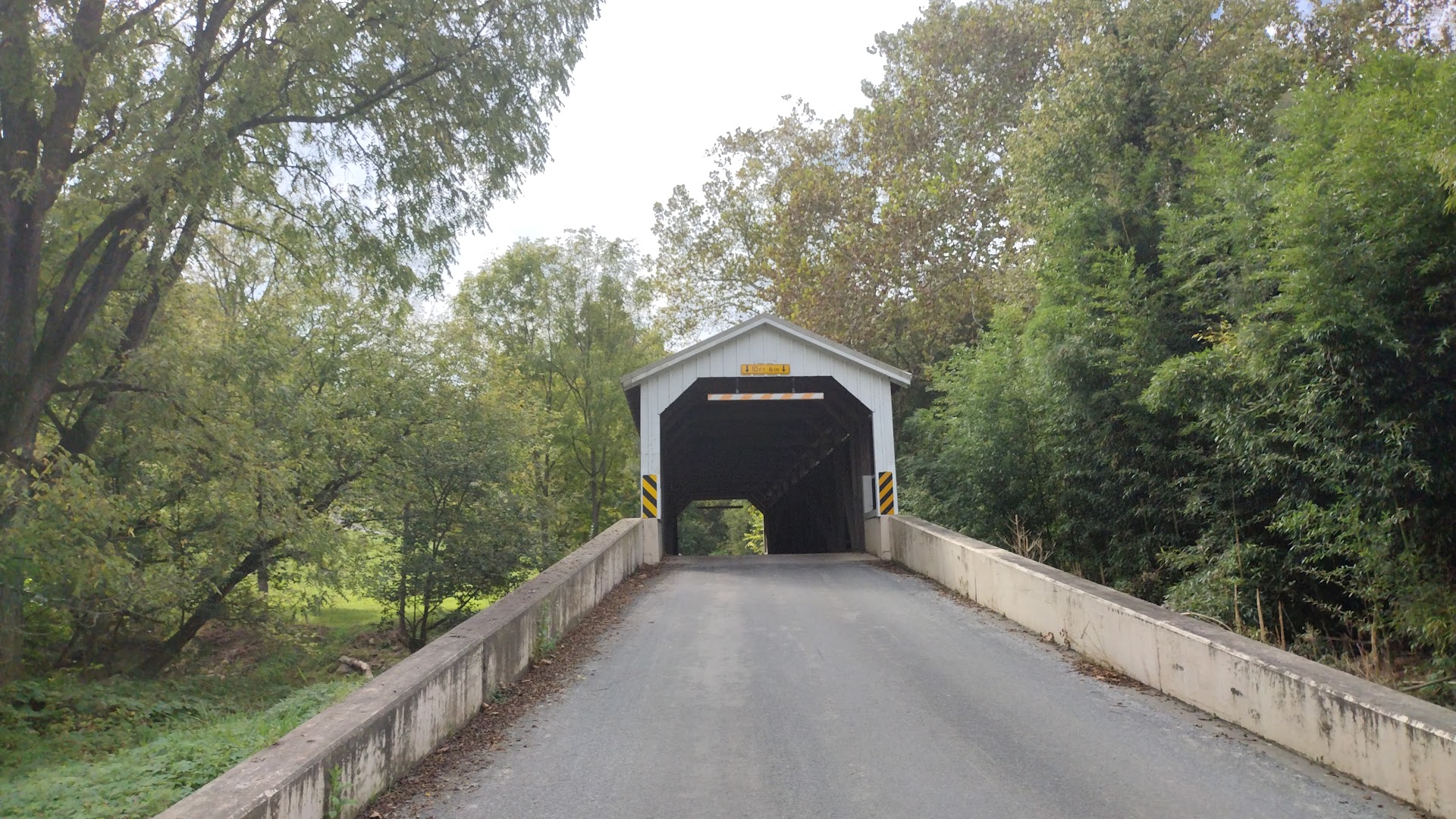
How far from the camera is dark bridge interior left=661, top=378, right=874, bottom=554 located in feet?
56.7

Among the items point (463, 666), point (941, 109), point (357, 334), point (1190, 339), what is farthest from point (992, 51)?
point (463, 666)

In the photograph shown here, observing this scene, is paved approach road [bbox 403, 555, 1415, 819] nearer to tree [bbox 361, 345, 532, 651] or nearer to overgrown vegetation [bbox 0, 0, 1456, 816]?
overgrown vegetation [bbox 0, 0, 1456, 816]

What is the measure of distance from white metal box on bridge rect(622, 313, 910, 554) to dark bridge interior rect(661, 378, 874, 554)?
51 mm

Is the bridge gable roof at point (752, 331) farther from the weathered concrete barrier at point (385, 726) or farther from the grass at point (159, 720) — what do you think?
the weathered concrete barrier at point (385, 726)

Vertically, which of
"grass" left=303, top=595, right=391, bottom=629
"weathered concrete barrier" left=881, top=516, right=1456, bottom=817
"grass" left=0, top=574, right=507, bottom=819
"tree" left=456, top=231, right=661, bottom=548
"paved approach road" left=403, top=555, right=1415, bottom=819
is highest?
"tree" left=456, top=231, right=661, bottom=548

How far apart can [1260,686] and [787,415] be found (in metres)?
16.4

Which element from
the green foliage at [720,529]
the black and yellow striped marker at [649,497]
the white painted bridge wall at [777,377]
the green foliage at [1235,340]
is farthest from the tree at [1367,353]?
the green foliage at [720,529]

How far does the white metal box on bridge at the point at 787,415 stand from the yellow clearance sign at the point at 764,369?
0.05 feet

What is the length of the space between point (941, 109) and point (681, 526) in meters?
21.9

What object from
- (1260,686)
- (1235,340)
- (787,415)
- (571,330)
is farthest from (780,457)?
(1260,686)

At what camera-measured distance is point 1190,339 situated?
11.0 m

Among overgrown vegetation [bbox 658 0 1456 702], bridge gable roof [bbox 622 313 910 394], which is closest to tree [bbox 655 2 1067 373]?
overgrown vegetation [bbox 658 0 1456 702]

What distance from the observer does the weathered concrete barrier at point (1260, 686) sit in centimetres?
387

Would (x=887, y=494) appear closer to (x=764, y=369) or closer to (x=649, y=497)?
(x=764, y=369)
